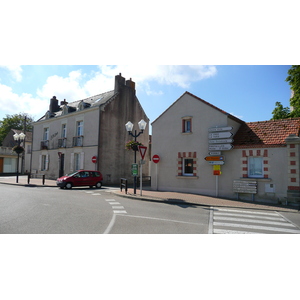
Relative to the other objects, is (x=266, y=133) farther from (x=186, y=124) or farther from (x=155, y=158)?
(x=155, y=158)

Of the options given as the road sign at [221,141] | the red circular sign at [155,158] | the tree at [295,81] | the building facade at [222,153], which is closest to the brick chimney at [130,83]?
the building facade at [222,153]

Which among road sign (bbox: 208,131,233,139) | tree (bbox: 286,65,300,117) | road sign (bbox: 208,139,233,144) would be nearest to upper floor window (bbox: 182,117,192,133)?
road sign (bbox: 208,131,233,139)

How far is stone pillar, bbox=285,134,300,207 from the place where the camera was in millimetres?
12148

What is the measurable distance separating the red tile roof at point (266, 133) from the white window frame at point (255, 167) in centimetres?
77

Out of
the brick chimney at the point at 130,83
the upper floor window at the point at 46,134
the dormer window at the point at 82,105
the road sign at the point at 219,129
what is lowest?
the road sign at the point at 219,129

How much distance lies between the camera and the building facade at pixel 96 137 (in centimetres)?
2345

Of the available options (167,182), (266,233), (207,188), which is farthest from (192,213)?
(167,182)

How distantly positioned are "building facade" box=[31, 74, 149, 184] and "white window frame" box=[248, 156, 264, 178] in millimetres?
13615

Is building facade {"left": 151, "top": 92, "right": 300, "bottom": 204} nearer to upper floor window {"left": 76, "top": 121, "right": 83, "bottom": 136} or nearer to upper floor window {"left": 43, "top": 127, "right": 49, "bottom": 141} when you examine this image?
upper floor window {"left": 76, "top": 121, "right": 83, "bottom": 136}

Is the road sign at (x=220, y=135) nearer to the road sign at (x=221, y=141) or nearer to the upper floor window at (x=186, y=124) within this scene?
the road sign at (x=221, y=141)

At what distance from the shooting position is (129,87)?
86.5ft

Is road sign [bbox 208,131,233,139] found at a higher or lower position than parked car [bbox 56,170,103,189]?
higher

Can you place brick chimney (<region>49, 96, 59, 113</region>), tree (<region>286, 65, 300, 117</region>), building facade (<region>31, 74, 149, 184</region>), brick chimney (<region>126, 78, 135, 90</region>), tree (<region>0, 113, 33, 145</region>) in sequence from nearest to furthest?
tree (<region>286, 65, 300, 117</region>)
building facade (<region>31, 74, 149, 184</region>)
brick chimney (<region>126, 78, 135, 90</region>)
brick chimney (<region>49, 96, 59, 113</region>)
tree (<region>0, 113, 33, 145</region>)

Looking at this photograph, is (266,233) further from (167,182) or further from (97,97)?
(97,97)
